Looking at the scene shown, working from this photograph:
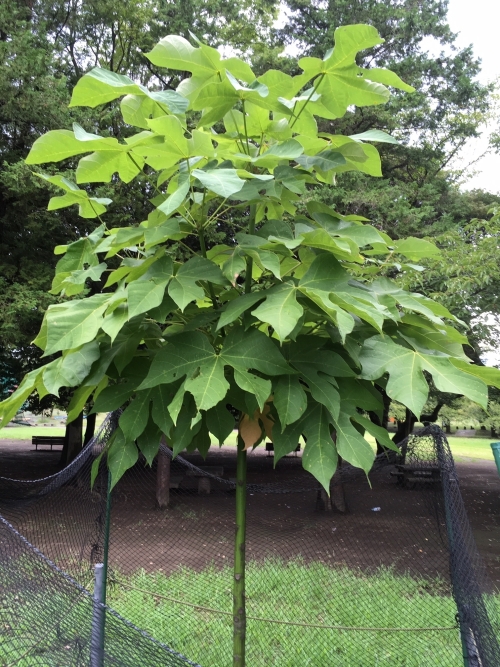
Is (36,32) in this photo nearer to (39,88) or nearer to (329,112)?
(39,88)

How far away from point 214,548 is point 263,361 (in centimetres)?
538

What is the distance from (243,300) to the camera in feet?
3.60

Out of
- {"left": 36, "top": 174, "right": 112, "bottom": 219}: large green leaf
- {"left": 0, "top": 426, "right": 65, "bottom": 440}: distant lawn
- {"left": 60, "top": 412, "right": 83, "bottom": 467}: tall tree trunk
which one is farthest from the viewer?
{"left": 0, "top": 426, "right": 65, "bottom": 440}: distant lawn

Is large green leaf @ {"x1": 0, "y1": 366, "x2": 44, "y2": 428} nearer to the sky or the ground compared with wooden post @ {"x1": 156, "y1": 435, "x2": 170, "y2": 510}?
nearer to the sky

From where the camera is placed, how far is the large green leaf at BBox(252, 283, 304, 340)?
0.94 metres

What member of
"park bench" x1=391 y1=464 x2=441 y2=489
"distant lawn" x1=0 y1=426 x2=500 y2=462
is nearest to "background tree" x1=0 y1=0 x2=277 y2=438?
"park bench" x1=391 y1=464 x2=441 y2=489

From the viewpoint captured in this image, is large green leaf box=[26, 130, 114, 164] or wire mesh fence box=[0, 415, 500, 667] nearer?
large green leaf box=[26, 130, 114, 164]

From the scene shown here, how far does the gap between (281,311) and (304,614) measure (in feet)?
11.7

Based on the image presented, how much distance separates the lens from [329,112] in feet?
4.20

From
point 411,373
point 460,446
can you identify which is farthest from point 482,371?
point 460,446

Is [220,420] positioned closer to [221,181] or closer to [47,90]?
[221,181]

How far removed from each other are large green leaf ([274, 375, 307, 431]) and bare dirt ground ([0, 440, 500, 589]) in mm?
3196

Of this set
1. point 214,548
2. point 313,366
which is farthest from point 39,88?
point 313,366

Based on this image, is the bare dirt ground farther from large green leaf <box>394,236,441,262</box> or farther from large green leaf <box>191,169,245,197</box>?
large green leaf <box>191,169,245,197</box>
